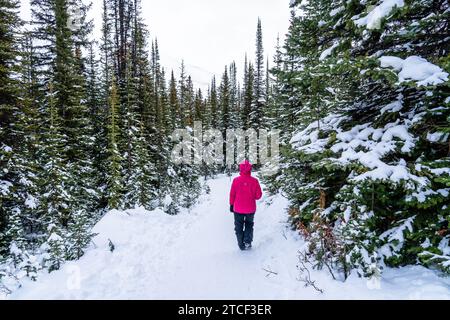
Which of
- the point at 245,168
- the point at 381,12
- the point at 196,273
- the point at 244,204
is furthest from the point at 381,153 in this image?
the point at 196,273

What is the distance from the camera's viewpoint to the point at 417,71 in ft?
13.8

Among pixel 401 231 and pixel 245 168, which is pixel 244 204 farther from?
pixel 401 231

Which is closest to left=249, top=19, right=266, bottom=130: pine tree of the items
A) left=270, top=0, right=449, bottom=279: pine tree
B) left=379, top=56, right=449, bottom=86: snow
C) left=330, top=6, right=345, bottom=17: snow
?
left=330, top=6, right=345, bottom=17: snow

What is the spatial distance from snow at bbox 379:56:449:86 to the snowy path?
2.84 metres

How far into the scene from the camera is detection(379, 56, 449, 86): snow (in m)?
3.94

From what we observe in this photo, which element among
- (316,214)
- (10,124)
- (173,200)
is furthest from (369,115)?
(10,124)

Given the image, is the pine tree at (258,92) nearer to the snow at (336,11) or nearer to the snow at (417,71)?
the snow at (336,11)

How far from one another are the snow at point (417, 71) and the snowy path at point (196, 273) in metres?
2.84

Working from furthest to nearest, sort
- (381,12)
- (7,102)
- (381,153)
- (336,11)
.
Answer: (7,102) < (336,11) < (381,153) < (381,12)

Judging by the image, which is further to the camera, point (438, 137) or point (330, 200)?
point (330, 200)

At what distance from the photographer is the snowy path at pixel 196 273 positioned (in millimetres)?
4355

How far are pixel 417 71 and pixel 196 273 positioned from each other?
18.1 ft

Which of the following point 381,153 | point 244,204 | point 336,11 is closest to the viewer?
point 381,153

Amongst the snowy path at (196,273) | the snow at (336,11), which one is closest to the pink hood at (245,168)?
the snowy path at (196,273)
